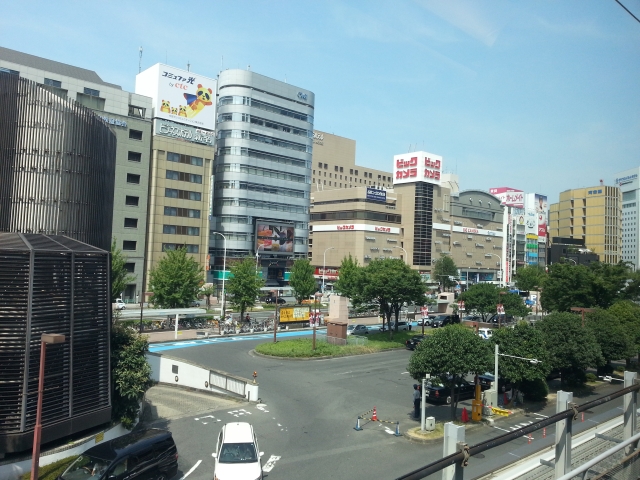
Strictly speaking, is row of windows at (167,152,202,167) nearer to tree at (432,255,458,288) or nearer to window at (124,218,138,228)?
window at (124,218,138,228)

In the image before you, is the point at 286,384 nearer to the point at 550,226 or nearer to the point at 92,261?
the point at 92,261

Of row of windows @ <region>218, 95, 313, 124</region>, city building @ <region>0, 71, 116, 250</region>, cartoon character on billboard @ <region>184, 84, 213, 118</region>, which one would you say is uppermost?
row of windows @ <region>218, 95, 313, 124</region>

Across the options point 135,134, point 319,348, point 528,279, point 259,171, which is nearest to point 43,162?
point 319,348

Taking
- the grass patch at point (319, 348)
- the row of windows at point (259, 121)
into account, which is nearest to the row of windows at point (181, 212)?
the row of windows at point (259, 121)

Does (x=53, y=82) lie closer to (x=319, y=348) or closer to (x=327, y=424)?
(x=319, y=348)

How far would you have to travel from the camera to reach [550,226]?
145250mm

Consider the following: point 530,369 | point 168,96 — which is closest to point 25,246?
point 530,369

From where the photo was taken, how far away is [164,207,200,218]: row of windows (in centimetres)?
6906

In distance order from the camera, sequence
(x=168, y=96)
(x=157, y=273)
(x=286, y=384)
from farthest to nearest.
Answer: (x=168, y=96), (x=157, y=273), (x=286, y=384)

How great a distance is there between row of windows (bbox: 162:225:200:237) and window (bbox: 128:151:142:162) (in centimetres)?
957

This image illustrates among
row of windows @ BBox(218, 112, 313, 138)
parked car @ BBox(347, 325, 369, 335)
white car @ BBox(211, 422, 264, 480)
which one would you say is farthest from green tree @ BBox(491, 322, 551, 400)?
row of windows @ BBox(218, 112, 313, 138)

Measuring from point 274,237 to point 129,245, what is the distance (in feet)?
85.8

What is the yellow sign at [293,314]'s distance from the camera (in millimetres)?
48875

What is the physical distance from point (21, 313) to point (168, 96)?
6191cm
